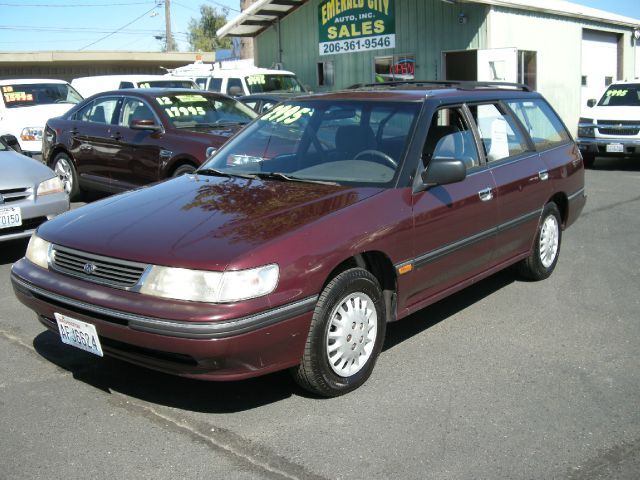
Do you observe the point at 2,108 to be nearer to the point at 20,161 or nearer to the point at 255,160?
the point at 20,161

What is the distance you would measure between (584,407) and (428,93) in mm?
2238

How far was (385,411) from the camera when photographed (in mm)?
3652

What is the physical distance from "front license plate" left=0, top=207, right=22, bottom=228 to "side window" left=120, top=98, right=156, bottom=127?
2.61 metres

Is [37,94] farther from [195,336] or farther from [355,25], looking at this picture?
[195,336]

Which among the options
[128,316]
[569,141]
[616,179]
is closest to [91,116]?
[569,141]

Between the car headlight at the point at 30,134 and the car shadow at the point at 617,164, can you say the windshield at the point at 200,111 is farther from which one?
the car shadow at the point at 617,164

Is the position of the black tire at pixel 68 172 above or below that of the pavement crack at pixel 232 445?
above

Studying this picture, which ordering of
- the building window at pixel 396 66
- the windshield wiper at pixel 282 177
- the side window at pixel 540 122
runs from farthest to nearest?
the building window at pixel 396 66, the side window at pixel 540 122, the windshield wiper at pixel 282 177

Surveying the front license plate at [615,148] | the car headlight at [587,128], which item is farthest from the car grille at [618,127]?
the front license plate at [615,148]

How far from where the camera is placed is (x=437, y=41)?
55.6 ft

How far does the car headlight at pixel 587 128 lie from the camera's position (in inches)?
538

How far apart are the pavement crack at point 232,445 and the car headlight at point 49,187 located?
11.7 feet

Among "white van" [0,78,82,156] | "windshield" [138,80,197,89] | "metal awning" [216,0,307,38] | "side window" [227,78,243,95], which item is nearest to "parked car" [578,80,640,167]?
"side window" [227,78,243,95]

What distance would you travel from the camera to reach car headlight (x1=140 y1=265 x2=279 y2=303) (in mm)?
3270
